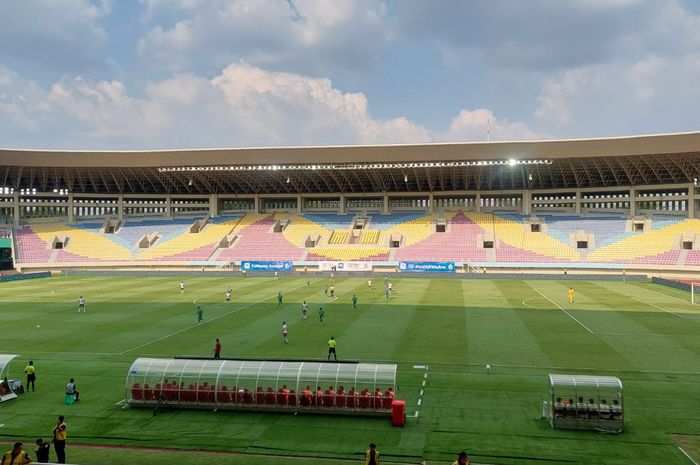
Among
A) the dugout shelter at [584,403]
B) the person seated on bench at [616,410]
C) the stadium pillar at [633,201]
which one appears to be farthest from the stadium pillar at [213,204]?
the person seated on bench at [616,410]

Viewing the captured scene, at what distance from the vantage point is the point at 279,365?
59.0ft

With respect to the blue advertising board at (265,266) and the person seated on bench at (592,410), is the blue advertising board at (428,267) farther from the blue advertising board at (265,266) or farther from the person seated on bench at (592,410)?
the person seated on bench at (592,410)

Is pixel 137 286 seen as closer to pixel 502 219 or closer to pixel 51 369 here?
pixel 51 369

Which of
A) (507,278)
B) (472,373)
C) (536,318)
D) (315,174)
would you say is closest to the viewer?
(472,373)

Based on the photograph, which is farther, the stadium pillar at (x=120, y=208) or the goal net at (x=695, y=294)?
the stadium pillar at (x=120, y=208)

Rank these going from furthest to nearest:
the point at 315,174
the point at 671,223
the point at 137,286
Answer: the point at 315,174 < the point at 671,223 < the point at 137,286

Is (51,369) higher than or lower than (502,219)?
lower

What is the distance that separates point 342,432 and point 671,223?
71.1 meters

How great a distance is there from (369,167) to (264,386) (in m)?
56.9

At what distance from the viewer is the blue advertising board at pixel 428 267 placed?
68.4 m

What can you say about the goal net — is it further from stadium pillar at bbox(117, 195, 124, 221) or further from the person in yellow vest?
stadium pillar at bbox(117, 195, 124, 221)

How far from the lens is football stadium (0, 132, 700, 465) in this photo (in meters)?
15.9

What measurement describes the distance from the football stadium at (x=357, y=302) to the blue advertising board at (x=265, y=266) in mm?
1991

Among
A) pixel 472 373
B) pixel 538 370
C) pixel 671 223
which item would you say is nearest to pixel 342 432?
pixel 472 373
